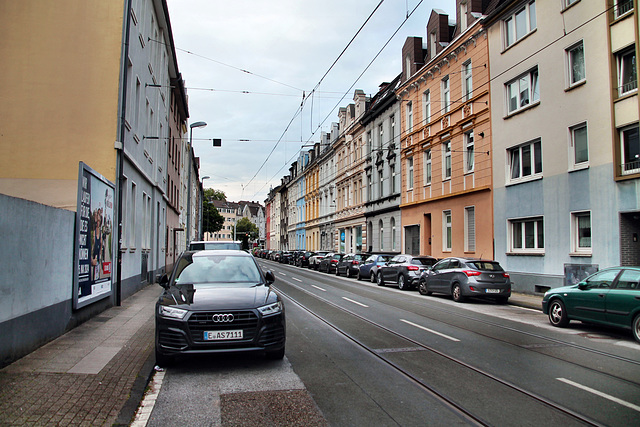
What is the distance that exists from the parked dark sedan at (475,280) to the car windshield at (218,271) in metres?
9.53

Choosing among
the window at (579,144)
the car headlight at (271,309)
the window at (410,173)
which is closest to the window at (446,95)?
the window at (410,173)

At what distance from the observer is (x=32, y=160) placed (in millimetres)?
13688

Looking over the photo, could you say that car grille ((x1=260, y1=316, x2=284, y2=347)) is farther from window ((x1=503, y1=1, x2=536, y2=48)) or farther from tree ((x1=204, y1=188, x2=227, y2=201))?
tree ((x1=204, y1=188, x2=227, y2=201))

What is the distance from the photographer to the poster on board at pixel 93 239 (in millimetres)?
9680

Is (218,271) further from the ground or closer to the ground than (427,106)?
closer to the ground

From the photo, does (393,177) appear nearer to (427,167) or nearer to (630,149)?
(427,167)

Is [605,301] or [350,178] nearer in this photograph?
[605,301]

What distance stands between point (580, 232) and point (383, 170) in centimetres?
1976

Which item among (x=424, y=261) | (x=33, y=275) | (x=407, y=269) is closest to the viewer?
(x=33, y=275)

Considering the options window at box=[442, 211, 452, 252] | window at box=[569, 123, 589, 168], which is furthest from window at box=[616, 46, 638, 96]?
window at box=[442, 211, 452, 252]

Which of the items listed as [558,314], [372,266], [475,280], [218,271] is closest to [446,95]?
[372,266]

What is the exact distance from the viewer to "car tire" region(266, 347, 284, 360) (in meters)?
6.92

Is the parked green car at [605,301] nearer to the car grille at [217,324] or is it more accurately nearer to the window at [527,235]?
the car grille at [217,324]

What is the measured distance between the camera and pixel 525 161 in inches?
788
